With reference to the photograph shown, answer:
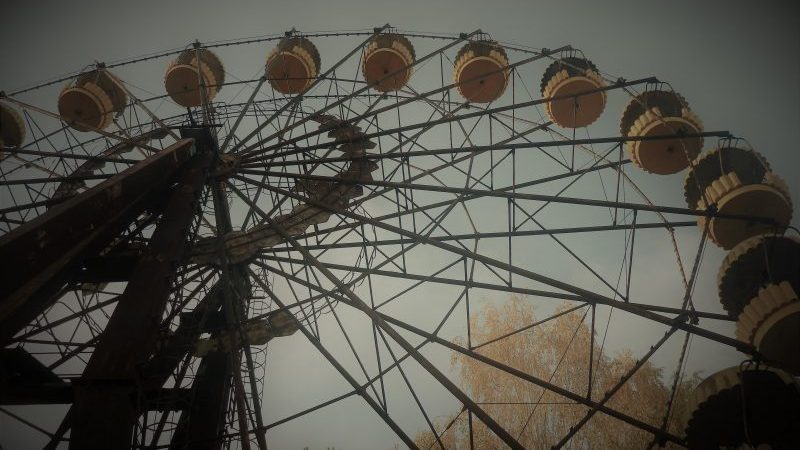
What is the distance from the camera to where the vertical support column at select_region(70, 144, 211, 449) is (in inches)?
201

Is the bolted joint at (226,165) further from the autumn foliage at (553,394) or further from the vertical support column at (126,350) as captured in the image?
the autumn foliage at (553,394)

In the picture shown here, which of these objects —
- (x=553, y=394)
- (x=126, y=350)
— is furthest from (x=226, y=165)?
(x=553, y=394)

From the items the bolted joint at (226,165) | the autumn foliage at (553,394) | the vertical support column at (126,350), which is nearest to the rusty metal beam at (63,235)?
the vertical support column at (126,350)

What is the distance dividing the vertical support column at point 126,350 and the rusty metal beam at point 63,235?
0.74 meters

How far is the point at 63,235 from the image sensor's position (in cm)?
584

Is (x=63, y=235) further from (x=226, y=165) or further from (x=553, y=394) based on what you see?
(x=553, y=394)

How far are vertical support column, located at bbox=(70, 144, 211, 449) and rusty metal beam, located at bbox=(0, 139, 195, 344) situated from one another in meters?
0.74

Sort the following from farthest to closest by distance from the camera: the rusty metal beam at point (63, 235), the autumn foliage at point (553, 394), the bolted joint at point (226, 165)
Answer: the autumn foliage at point (553, 394) → the bolted joint at point (226, 165) → the rusty metal beam at point (63, 235)

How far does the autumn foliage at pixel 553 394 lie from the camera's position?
1573 centimetres

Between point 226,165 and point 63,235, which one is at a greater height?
point 226,165

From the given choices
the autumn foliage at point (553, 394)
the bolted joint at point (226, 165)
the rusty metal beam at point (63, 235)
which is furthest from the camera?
the autumn foliage at point (553, 394)

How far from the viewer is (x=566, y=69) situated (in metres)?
12.2

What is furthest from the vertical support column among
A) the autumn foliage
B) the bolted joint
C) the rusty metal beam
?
the autumn foliage

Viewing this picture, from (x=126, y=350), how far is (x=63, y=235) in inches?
75.0
